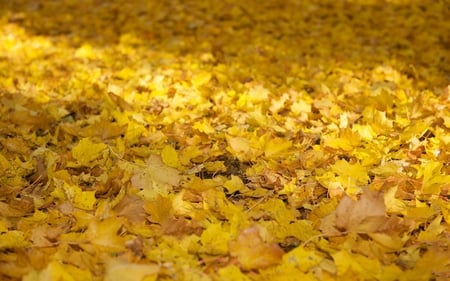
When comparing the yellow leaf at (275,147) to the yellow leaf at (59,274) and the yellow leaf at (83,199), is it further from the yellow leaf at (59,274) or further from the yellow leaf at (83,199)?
the yellow leaf at (59,274)

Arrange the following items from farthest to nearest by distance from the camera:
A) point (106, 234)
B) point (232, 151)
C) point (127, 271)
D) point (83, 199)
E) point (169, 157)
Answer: point (232, 151)
point (169, 157)
point (83, 199)
point (106, 234)
point (127, 271)

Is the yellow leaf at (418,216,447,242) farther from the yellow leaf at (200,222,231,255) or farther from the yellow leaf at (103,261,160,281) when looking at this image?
the yellow leaf at (103,261,160,281)

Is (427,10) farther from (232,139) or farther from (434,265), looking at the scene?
(434,265)

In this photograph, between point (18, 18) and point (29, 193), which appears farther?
point (18, 18)

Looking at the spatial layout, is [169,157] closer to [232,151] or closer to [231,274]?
[232,151]

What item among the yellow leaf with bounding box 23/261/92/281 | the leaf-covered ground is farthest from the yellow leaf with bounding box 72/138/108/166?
the yellow leaf with bounding box 23/261/92/281

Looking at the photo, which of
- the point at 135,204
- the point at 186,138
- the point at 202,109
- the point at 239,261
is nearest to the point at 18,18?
the point at 202,109

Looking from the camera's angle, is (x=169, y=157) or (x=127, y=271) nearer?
(x=127, y=271)

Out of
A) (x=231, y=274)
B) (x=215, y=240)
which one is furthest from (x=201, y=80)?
(x=231, y=274)
